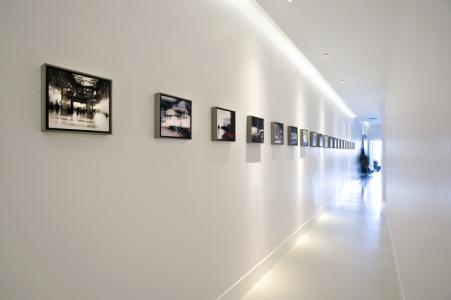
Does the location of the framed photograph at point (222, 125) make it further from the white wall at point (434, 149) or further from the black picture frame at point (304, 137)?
the black picture frame at point (304, 137)

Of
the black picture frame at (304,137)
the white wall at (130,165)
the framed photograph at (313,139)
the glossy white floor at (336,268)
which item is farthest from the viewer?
the framed photograph at (313,139)

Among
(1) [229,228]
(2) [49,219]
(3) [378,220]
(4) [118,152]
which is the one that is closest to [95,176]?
(4) [118,152]

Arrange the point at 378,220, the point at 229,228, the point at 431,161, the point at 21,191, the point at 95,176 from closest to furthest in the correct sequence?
1. the point at 21,191
2. the point at 431,161
3. the point at 95,176
4. the point at 229,228
5. the point at 378,220

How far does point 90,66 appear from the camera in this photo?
1.78 m

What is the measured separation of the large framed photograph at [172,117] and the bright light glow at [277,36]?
1745 millimetres

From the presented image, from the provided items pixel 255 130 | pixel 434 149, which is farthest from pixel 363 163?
pixel 434 149

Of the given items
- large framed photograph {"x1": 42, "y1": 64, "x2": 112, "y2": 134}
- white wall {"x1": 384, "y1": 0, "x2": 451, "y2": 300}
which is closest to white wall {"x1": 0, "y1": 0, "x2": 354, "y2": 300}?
large framed photograph {"x1": 42, "y1": 64, "x2": 112, "y2": 134}

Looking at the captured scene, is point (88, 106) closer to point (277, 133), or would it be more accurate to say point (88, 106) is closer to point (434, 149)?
point (434, 149)

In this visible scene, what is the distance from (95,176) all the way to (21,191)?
16.8 inches

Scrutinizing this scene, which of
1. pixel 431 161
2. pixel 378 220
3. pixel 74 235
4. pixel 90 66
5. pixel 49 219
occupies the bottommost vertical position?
pixel 378 220

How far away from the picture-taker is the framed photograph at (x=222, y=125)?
2.97 m

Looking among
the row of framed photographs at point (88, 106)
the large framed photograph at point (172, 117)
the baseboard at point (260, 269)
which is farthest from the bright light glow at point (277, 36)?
the baseboard at point (260, 269)

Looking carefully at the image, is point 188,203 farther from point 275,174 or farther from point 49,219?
point 275,174

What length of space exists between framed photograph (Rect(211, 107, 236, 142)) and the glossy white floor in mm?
2107
